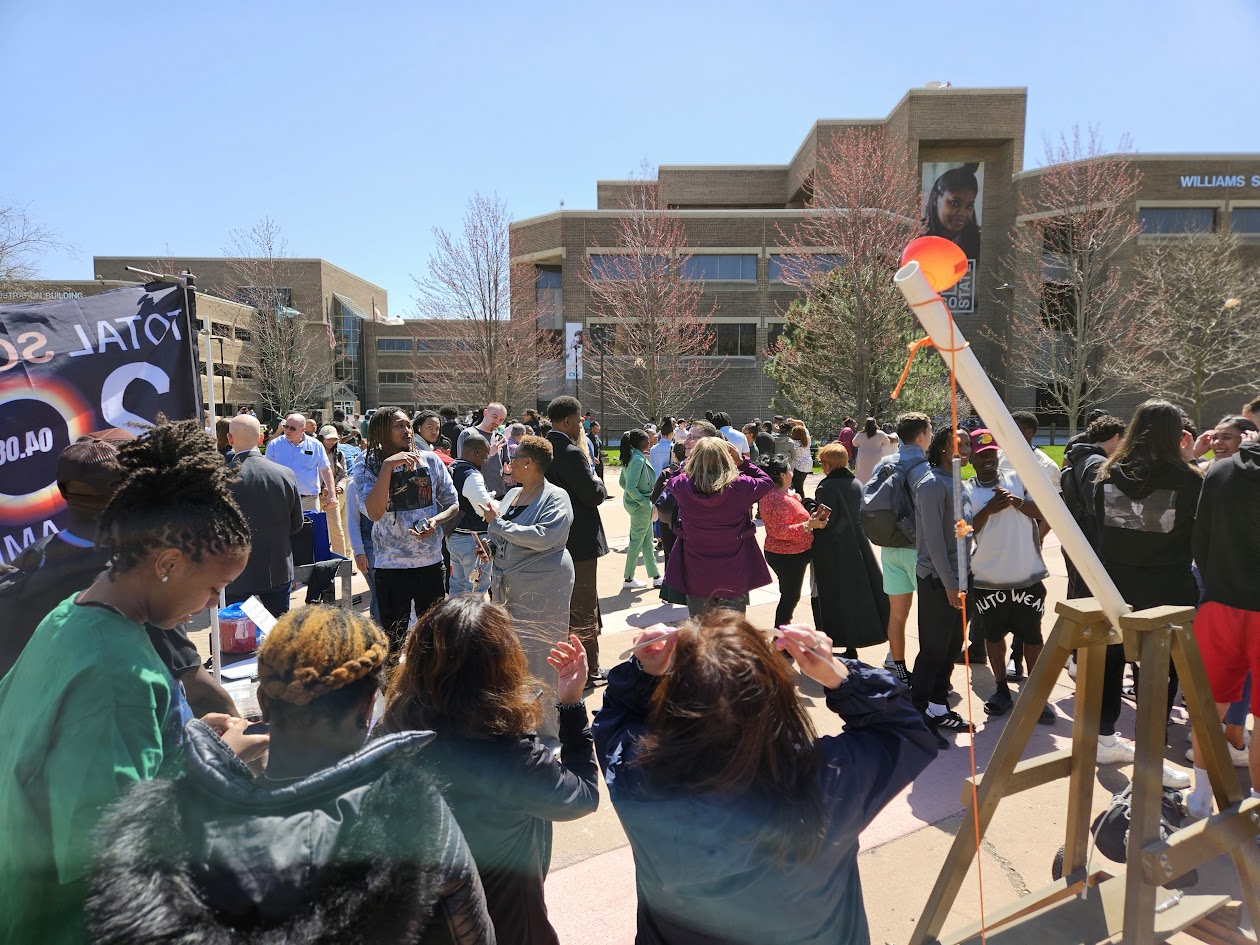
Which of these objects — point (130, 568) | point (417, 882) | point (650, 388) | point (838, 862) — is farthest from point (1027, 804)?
point (650, 388)

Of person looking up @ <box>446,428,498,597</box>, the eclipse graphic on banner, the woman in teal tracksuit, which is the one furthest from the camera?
the eclipse graphic on banner

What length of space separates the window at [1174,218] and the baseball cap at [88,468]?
46.2 m

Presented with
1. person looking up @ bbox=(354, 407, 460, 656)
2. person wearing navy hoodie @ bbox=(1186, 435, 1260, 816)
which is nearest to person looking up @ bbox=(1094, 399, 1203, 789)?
person wearing navy hoodie @ bbox=(1186, 435, 1260, 816)

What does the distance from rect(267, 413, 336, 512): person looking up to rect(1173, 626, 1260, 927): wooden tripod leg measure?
322 inches

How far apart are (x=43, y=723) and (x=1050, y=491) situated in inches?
98.8

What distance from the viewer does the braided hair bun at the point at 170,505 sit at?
5.25ft

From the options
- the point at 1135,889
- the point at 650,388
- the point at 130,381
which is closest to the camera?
the point at 1135,889

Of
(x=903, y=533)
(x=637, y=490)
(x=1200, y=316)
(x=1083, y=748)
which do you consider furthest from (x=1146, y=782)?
(x=1200, y=316)

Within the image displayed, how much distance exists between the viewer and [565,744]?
2.00 meters

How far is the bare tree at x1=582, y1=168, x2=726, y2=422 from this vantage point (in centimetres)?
3117

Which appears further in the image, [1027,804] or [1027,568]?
[1027,568]

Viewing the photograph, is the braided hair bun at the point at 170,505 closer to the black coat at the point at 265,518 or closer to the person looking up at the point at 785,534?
the black coat at the point at 265,518

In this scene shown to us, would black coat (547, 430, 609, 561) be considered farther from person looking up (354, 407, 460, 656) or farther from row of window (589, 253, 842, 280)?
row of window (589, 253, 842, 280)

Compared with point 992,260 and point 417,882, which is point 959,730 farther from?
point 992,260
